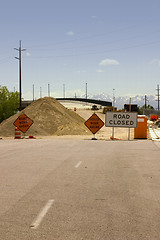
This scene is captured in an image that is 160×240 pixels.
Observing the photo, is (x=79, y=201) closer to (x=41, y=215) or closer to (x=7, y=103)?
(x=41, y=215)

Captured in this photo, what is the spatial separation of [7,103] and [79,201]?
74160 millimetres

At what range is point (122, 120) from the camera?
28.1 metres

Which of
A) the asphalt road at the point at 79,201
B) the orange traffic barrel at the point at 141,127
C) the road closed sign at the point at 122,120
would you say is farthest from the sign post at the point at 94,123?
the asphalt road at the point at 79,201

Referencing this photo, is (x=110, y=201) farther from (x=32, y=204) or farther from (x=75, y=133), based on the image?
(x=75, y=133)

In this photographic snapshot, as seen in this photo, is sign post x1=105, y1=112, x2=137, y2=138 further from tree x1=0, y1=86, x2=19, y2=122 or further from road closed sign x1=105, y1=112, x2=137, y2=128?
tree x1=0, y1=86, x2=19, y2=122

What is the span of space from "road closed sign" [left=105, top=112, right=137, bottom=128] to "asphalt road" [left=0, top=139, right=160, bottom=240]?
15.2 meters

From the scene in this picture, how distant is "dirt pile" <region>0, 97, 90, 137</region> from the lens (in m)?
39.5

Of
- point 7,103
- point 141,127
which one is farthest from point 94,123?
point 7,103

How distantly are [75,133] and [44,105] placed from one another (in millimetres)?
8964

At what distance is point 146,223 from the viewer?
5773 millimetres

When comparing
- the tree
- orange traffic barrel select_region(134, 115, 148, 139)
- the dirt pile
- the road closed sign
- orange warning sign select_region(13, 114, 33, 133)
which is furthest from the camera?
the tree

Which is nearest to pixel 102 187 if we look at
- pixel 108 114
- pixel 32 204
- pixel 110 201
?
pixel 110 201

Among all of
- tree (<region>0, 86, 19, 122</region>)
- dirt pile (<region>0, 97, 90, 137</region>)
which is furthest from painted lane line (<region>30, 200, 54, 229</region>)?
tree (<region>0, 86, 19, 122</region>)

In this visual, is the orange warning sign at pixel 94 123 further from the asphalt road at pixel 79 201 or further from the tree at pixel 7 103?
the tree at pixel 7 103
